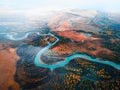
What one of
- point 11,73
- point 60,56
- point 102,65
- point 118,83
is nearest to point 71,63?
point 60,56

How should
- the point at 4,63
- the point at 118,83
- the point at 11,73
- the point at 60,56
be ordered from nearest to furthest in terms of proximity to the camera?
the point at 118,83, the point at 11,73, the point at 4,63, the point at 60,56

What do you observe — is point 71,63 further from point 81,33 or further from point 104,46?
point 81,33

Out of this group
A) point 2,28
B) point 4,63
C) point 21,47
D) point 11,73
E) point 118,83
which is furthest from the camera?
point 2,28

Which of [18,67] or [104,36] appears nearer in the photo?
[18,67]

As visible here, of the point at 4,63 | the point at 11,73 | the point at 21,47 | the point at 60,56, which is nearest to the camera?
the point at 11,73

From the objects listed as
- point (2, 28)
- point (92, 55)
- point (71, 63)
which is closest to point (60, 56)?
point (71, 63)

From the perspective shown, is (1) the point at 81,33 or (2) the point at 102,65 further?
(1) the point at 81,33

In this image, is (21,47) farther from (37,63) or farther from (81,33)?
(81,33)

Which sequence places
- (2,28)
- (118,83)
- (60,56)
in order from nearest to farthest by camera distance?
1. (118,83)
2. (60,56)
3. (2,28)

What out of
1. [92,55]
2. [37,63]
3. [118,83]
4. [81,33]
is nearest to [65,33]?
[81,33]
